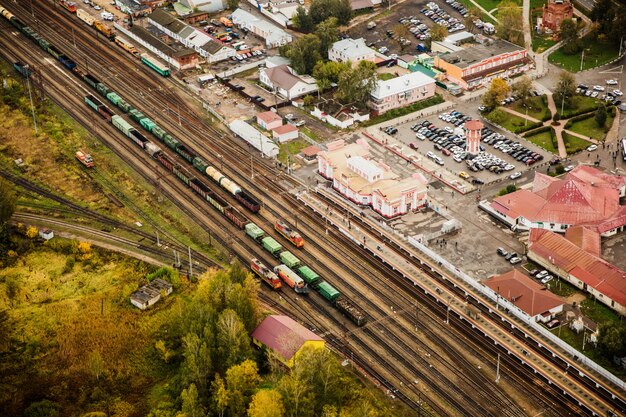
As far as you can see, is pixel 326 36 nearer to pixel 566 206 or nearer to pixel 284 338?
pixel 566 206

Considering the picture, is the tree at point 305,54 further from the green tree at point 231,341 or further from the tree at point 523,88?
the green tree at point 231,341

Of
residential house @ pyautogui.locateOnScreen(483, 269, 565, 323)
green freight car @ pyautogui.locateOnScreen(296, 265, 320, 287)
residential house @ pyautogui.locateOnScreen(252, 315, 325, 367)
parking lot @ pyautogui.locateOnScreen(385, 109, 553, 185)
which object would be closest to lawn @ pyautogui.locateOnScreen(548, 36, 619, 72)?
parking lot @ pyautogui.locateOnScreen(385, 109, 553, 185)

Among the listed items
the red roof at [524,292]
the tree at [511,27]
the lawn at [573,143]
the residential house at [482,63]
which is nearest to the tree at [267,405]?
the red roof at [524,292]

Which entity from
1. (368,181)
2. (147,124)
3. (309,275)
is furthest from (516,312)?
(147,124)

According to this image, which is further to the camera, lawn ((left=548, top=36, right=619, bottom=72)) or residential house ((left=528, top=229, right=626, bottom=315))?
lawn ((left=548, top=36, right=619, bottom=72))

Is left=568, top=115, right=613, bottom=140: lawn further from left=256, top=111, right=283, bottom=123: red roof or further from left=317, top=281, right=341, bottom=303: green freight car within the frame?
left=317, top=281, right=341, bottom=303: green freight car

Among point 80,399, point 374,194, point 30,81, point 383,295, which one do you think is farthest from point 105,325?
point 30,81
